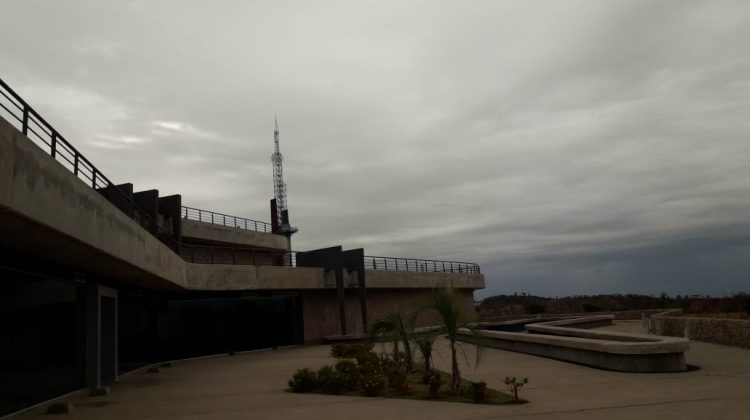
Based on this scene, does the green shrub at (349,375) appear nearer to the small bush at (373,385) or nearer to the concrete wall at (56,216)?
the small bush at (373,385)

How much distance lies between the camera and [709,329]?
20.7m

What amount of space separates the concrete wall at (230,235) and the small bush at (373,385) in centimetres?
2602

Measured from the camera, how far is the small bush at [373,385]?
43.0ft

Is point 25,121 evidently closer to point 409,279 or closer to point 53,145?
point 53,145

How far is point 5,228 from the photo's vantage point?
30.2ft

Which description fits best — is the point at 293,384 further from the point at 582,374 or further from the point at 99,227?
the point at 582,374

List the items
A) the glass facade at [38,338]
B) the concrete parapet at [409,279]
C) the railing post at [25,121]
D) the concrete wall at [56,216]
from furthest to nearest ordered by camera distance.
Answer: the concrete parapet at [409,279] → the glass facade at [38,338] → the railing post at [25,121] → the concrete wall at [56,216]

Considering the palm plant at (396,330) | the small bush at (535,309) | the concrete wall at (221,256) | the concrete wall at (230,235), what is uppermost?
the concrete wall at (230,235)

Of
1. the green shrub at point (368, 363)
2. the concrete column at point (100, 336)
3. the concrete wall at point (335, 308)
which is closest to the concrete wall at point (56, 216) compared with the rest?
the concrete column at point (100, 336)

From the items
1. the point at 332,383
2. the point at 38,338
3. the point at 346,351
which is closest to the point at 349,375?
the point at 332,383

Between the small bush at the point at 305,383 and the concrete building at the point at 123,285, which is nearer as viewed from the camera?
the concrete building at the point at 123,285

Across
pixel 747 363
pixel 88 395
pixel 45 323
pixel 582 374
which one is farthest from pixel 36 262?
pixel 747 363

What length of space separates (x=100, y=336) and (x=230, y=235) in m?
23.0

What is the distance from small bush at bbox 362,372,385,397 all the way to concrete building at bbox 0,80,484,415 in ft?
6.82
